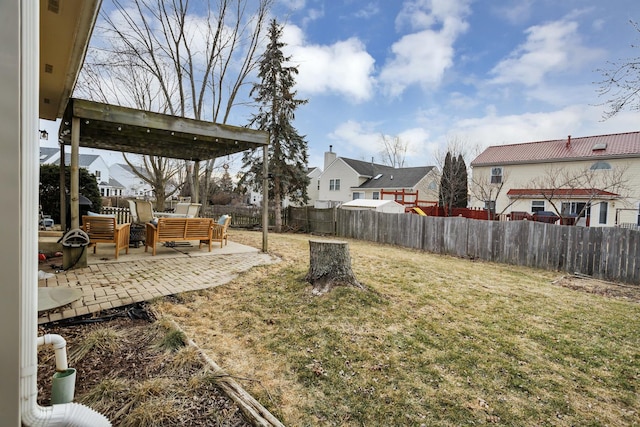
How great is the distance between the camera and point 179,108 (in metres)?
14.0

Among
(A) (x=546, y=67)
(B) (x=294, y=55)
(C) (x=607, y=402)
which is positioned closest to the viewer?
(C) (x=607, y=402)

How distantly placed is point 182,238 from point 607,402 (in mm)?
7107

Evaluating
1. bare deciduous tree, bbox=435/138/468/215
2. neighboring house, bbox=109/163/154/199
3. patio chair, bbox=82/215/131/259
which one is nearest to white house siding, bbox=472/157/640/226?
bare deciduous tree, bbox=435/138/468/215

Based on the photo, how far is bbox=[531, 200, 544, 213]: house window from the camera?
19500 millimetres

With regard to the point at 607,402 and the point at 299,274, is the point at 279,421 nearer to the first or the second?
the point at 607,402

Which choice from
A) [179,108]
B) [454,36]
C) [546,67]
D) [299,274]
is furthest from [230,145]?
[546,67]

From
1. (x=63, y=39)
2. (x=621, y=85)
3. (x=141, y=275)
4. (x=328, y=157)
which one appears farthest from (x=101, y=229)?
(x=328, y=157)

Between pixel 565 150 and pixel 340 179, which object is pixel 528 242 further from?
pixel 340 179

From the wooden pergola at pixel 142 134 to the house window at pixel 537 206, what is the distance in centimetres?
1955

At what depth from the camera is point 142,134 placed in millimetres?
7312

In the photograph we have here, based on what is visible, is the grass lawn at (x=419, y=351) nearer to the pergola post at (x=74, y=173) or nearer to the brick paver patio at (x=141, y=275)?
the brick paver patio at (x=141, y=275)

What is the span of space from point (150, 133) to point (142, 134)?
19.5 inches

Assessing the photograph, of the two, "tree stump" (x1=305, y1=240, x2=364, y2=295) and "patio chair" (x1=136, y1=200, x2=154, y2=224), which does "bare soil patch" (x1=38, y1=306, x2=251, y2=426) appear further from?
"patio chair" (x1=136, y1=200, x2=154, y2=224)

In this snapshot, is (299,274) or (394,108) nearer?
(299,274)
